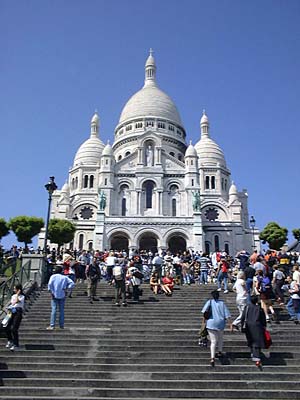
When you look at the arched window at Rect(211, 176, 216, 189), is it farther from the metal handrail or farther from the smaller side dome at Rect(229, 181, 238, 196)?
the metal handrail

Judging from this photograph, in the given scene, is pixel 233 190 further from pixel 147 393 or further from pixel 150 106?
pixel 147 393

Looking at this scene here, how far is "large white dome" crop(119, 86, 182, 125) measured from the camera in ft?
213

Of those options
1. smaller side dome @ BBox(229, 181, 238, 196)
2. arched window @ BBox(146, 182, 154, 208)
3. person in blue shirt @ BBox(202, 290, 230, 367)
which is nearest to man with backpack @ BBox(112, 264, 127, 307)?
person in blue shirt @ BBox(202, 290, 230, 367)

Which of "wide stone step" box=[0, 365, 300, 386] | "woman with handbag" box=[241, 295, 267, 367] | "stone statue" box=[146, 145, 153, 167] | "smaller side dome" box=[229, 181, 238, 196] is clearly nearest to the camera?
"wide stone step" box=[0, 365, 300, 386]

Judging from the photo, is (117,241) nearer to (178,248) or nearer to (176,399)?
(178,248)

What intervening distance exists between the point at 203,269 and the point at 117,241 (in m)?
29.0

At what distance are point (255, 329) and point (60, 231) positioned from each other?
35276mm

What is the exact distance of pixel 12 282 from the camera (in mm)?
13500

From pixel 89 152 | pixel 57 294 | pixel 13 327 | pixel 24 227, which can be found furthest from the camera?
pixel 89 152

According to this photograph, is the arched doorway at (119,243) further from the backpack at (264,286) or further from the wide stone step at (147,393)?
the wide stone step at (147,393)

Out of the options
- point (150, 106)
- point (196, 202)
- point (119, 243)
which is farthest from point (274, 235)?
point (150, 106)

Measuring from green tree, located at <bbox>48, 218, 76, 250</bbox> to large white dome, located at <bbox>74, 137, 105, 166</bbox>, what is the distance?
17848 millimetres

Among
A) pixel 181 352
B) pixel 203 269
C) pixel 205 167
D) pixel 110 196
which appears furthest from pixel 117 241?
pixel 181 352

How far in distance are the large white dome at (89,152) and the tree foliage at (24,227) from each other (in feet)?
61.5
